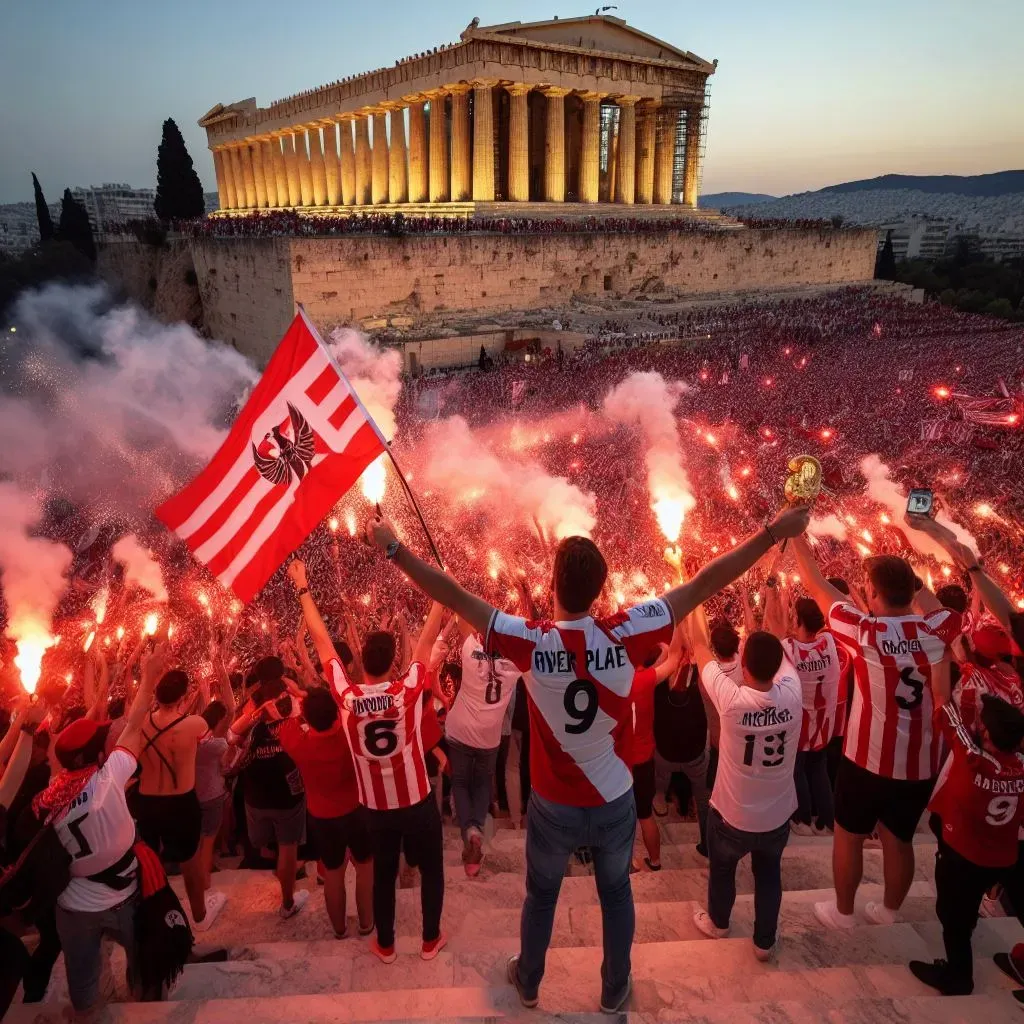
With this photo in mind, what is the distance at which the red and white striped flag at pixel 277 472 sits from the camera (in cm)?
414

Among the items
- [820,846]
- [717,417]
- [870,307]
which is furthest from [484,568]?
[870,307]

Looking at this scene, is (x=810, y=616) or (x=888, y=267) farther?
(x=888, y=267)

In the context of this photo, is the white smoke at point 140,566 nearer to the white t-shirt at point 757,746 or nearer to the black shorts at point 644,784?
the black shorts at point 644,784

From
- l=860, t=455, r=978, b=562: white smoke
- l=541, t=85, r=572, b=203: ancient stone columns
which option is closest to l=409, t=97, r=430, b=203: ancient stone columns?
l=541, t=85, r=572, b=203: ancient stone columns

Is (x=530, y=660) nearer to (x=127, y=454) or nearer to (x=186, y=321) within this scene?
(x=127, y=454)

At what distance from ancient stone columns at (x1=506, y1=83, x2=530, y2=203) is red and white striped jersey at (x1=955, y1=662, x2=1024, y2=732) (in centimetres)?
3091

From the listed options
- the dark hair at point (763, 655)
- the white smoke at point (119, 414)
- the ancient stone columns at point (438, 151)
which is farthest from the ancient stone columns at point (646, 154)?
the dark hair at point (763, 655)

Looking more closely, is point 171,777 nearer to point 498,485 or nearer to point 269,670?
point 269,670

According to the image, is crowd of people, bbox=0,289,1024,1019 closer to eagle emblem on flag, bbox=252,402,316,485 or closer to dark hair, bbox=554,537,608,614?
dark hair, bbox=554,537,608,614

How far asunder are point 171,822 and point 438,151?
3336 centimetres

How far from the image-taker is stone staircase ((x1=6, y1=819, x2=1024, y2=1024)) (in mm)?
2793

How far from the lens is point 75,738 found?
2914 millimetres

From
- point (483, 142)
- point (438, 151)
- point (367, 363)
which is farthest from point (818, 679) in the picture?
point (438, 151)

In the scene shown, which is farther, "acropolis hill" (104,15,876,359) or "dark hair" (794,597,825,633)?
"acropolis hill" (104,15,876,359)
